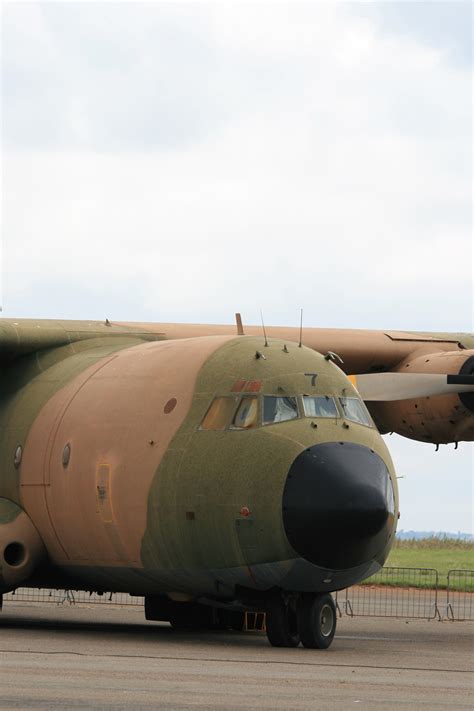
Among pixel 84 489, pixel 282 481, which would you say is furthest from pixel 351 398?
pixel 84 489

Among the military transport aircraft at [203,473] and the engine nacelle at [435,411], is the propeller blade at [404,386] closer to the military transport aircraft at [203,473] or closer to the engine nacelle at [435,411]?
the military transport aircraft at [203,473]

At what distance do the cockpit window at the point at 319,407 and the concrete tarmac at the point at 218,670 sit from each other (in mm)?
2965

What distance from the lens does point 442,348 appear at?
83.7 ft

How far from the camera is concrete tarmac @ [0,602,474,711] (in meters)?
12.5

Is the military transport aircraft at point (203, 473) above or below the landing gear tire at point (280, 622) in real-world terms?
above

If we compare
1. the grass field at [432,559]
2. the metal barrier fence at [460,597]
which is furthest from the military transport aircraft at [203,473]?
the grass field at [432,559]

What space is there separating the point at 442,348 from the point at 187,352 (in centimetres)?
734

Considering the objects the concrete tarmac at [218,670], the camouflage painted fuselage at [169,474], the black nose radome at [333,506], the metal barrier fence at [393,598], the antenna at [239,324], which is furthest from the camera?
the metal barrier fence at [393,598]

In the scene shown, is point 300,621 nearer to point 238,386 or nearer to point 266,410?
point 266,410

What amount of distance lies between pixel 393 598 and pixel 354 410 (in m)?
15.8

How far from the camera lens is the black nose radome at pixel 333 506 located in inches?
659

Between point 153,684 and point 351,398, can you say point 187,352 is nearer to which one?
point 351,398

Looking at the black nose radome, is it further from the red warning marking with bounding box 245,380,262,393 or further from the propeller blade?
the propeller blade

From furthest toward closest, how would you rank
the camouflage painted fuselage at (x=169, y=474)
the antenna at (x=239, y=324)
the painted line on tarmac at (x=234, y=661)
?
1. the antenna at (x=239, y=324)
2. the camouflage painted fuselage at (x=169, y=474)
3. the painted line on tarmac at (x=234, y=661)
